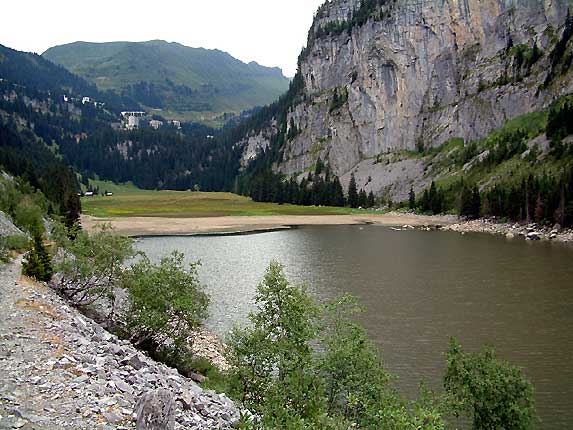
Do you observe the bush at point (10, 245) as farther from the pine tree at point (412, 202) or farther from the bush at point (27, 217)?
the pine tree at point (412, 202)

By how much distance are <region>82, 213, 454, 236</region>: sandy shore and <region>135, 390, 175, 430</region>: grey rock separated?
96.6 metres

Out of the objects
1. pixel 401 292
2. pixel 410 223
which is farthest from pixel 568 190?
pixel 401 292

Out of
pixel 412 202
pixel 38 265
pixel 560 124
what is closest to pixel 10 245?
pixel 38 265

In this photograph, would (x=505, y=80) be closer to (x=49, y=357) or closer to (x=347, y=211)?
(x=347, y=211)

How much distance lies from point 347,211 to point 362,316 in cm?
12976

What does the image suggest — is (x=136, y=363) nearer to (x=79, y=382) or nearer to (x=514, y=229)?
(x=79, y=382)

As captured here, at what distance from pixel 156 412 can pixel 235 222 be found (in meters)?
124

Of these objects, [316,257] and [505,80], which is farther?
[505,80]

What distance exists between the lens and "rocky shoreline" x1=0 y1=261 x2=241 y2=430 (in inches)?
648

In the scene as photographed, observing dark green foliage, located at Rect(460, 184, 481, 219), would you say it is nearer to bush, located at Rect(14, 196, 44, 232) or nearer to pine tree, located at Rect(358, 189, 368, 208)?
pine tree, located at Rect(358, 189, 368, 208)

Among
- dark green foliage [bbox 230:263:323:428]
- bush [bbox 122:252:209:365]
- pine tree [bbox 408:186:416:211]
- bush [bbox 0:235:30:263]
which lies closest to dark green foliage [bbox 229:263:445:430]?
dark green foliage [bbox 230:263:323:428]

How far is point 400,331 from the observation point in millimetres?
39406

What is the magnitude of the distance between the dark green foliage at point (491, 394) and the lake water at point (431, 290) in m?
3.93

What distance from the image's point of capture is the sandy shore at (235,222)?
384 ft
